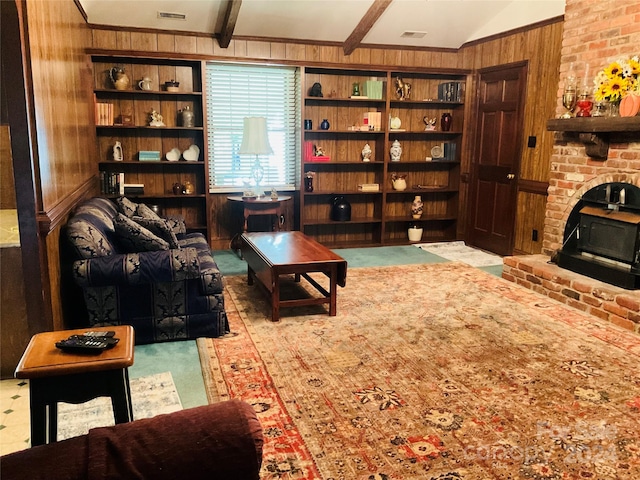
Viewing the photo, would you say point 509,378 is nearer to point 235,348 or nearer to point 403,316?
point 403,316

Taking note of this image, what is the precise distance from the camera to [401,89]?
6.38 meters

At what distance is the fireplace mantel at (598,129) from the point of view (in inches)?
153

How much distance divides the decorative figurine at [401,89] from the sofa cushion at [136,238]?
4025 millimetres

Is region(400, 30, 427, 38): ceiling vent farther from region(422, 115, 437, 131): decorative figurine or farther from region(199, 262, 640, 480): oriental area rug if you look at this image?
region(199, 262, 640, 480): oriental area rug

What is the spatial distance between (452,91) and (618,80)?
8.79ft

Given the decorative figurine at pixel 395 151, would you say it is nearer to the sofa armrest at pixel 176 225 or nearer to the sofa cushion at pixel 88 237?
the sofa armrest at pixel 176 225

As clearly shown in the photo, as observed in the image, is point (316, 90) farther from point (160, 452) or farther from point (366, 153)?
point (160, 452)

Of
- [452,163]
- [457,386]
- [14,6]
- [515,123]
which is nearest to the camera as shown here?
[14,6]

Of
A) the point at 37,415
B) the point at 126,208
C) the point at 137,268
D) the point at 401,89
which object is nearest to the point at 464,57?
the point at 401,89

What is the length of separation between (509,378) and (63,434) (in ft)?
7.53

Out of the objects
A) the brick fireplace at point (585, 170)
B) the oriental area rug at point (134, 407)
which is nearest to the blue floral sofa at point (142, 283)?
the oriental area rug at point (134, 407)

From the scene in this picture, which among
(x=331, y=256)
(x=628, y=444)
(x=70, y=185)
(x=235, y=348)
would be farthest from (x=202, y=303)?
(x=628, y=444)

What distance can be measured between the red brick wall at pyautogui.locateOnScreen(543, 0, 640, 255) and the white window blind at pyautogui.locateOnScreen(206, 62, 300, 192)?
2933 mm

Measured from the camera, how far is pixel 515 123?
5.77 m
